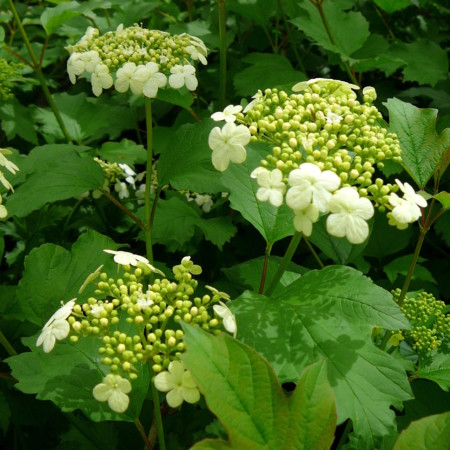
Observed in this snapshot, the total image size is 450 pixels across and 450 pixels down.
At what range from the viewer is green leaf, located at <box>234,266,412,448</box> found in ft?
4.59

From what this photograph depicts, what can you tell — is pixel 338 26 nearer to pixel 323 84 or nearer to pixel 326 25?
pixel 326 25

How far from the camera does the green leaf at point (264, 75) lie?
3188 millimetres

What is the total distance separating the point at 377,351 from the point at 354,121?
2.25 ft

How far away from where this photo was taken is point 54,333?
4.57ft

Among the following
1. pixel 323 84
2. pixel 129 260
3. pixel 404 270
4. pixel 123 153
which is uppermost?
pixel 323 84

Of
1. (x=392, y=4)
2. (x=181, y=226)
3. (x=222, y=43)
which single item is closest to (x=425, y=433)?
A: (x=181, y=226)

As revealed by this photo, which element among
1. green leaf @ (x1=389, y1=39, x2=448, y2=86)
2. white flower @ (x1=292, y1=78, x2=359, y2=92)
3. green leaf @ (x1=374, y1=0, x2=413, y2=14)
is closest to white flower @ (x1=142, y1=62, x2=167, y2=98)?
white flower @ (x1=292, y1=78, x2=359, y2=92)

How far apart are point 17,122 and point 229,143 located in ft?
7.58

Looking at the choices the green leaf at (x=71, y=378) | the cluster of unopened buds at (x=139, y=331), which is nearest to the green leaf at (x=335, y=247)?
the cluster of unopened buds at (x=139, y=331)

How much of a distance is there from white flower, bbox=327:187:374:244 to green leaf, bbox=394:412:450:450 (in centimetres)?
44

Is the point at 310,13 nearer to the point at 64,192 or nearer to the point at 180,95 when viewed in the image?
the point at 180,95

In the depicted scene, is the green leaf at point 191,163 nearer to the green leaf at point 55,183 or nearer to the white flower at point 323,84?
the green leaf at point 55,183

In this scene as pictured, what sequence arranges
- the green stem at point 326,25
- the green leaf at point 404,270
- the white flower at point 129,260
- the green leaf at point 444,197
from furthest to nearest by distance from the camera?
1. the green stem at point 326,25
2. the green leaf at point 404,270
3. the green leaf at point 444,197
4. the white flower at point 129,260

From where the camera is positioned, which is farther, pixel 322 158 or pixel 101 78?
pixel 101 78
